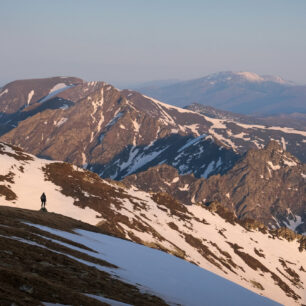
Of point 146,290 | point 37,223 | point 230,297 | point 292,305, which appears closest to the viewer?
point 146,290

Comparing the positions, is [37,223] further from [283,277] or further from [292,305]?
[283,277]

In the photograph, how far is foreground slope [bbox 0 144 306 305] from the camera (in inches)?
3548

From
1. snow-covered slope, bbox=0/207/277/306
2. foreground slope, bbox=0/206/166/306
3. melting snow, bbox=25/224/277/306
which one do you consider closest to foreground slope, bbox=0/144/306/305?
melting snow, bbox=25/224/277/306

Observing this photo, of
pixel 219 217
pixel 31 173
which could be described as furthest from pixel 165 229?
pixel 219 217

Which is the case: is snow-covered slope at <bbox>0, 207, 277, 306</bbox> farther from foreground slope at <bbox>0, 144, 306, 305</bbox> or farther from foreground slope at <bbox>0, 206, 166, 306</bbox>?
foreground slope at <bbox>0, 144, 306, 305</bbox>

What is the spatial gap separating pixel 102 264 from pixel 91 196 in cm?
7489

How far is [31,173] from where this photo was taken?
10325 centimetres

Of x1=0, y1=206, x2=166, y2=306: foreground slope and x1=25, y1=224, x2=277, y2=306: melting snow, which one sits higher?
x1=0, y1=206, x2=166, y2=306: foreground slope

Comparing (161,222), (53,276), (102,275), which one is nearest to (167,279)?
(102,275)

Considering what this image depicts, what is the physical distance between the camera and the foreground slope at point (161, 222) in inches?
3548

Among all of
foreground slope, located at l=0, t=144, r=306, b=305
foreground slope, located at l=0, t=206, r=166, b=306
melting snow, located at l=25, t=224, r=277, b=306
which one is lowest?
foreground slope, located at l=0, t=144, r=306, b=305

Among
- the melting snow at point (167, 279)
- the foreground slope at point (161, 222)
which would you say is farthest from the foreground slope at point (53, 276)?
the foreground slope at point (161, 222)

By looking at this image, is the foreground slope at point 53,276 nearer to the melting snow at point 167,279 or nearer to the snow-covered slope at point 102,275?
the snow-covered slope at point 102,275

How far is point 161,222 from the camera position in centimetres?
11619
